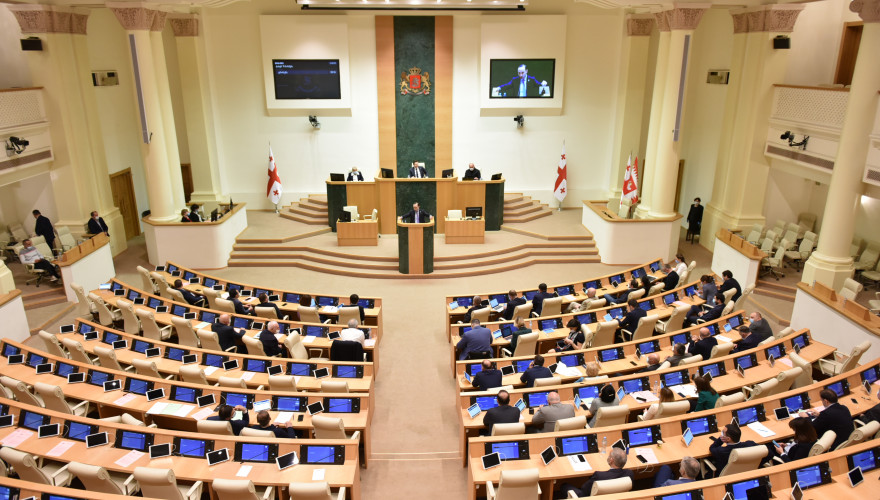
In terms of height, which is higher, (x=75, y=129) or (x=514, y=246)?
(x=75, y=129)

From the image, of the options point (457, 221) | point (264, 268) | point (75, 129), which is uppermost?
point (75, 129)

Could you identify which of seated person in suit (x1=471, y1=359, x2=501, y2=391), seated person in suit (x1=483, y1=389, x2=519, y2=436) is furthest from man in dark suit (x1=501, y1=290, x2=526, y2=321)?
seated person in suit (x1=483, y1=389, x2=519, y2=436)

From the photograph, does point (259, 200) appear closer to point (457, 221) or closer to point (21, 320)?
point (457, 221)

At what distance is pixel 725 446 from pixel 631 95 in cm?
1415

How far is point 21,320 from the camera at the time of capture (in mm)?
11453

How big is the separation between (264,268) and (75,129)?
5.83 metres

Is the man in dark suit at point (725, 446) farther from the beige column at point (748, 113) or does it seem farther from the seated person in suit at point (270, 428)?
the beige column at point (748, 113)

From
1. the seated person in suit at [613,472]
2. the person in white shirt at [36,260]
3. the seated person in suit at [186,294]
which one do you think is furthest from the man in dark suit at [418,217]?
the seated person in suit at [613,472]

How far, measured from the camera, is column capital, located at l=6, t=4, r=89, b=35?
13797mm

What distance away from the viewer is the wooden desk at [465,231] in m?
16.4

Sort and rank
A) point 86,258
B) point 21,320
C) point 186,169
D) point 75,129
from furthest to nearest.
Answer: point 186,169, point 75,129, point 86,258, point 21,320

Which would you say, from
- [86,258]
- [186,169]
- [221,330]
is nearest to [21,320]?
[86,258]

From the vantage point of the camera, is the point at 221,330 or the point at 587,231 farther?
the point at 587,231

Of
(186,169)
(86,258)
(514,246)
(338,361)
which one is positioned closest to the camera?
(338,361)
